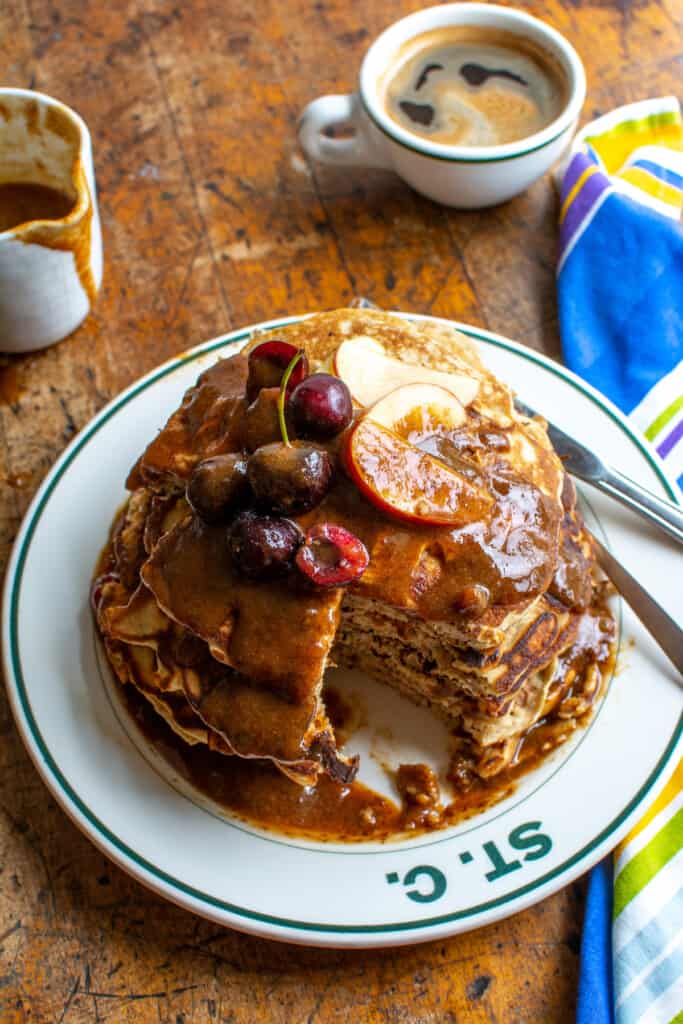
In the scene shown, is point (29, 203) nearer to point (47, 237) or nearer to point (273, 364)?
point (47, 237)

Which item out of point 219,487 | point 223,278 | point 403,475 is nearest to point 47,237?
point 223,278

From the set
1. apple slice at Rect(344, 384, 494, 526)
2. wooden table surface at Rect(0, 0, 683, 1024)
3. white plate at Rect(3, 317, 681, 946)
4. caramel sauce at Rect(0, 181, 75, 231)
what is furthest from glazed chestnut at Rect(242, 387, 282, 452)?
caramel sauce at Rect(0, 181, 75, 231)

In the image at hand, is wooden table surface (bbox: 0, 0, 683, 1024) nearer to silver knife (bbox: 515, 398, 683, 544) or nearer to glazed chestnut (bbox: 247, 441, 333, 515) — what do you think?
Answer: silver knife (bbox: 515, 398, 683, 544)

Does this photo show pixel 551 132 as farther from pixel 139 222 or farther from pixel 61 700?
pixel 61 700

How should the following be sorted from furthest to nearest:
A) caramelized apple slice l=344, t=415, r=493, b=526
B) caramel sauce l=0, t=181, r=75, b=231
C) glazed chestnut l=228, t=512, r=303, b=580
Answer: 1. caramel sauce l=0, t=181, r=75, b=231
2. caramelized apple slice l=344, t=415, r=493, b=526
3. glazed chestnut l=228, t=512, r=303, b=580

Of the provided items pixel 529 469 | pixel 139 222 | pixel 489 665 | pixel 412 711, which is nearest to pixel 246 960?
pixel 412 711

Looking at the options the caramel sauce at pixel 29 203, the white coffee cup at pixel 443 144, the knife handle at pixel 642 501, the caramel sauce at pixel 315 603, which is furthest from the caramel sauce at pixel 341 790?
the white coffee cup at pixel 443 144

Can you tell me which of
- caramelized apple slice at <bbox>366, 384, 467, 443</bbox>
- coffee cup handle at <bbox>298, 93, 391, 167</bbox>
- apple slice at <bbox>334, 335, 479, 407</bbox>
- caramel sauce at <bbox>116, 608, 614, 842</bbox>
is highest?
caramelized apple slice at <bbox>366, 384, 467, 443</bbox>

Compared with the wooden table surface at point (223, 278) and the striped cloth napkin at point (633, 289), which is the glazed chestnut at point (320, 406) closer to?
the wooden table surface at point (223, 278)
